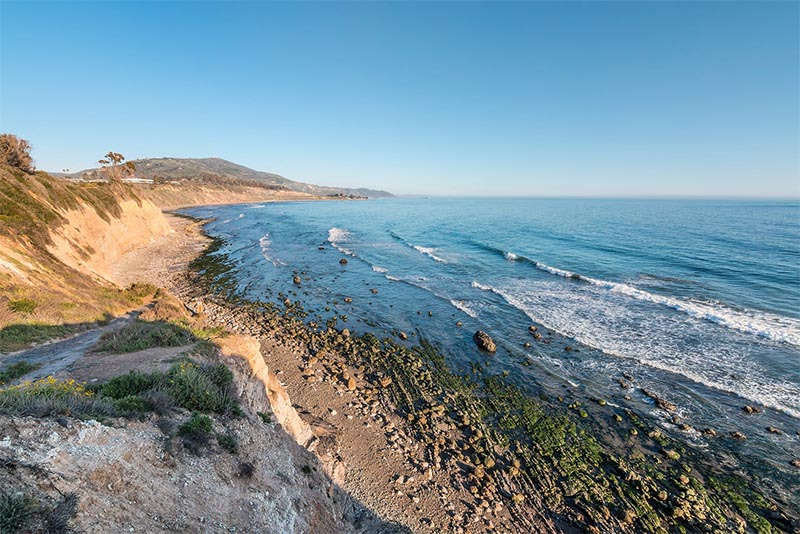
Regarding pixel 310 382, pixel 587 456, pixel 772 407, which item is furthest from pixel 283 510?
pixel 772 407

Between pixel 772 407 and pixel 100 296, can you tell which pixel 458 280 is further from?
pixel 100 296

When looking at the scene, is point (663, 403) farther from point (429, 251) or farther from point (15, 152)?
point (15, 152)

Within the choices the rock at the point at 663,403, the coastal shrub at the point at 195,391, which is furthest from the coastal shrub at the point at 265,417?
the rock at the point at 663,403

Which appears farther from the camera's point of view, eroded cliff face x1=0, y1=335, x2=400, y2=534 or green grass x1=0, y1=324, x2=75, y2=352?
green grass x1=0, y1=324, x2=75, y2=352

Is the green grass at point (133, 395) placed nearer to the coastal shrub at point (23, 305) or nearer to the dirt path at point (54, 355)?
the dirt path at point (54, 355)

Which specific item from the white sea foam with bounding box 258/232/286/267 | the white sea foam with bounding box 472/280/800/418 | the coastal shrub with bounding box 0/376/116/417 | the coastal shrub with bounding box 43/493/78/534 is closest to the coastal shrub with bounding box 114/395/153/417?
the coastal shrub with bounding box 0/376/116/417

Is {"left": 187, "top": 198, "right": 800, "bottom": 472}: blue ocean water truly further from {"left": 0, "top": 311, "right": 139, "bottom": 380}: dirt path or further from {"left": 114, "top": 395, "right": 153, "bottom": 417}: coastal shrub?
{"left": 114, "top": 395, "right": 153, "bottom": 417}: coastal shrub

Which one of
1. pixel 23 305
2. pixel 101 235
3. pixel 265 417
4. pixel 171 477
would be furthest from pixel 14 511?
pixel 101 235
